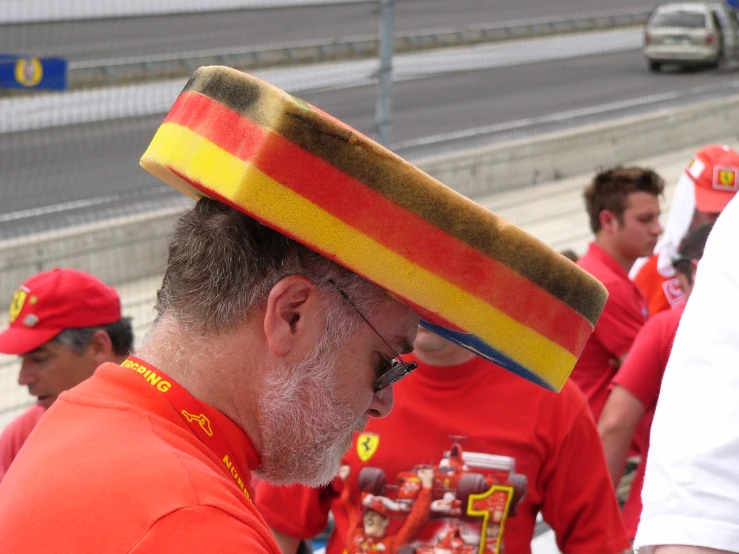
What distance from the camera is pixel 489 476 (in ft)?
9.79

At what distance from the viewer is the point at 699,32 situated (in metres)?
16.2

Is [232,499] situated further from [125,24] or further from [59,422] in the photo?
[125,24]

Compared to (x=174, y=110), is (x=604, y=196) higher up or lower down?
lower down

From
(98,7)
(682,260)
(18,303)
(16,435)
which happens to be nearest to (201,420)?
(16,435)

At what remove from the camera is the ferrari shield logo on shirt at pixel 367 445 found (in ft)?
9.99

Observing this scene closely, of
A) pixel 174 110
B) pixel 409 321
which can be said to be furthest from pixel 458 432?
pixel 174 110

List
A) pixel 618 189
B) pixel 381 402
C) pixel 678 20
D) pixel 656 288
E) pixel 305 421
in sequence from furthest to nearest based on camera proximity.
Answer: pixel 678 20 → pixel 618 189 → pixel 656 288 → pixel 381 402 → pixel 305 421

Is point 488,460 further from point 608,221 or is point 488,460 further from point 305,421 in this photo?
point 608,221

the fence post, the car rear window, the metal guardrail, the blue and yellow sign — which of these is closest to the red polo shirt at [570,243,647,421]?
the fence post

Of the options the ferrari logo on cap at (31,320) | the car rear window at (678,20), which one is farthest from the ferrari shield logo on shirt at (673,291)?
the car rear window at (678,20)

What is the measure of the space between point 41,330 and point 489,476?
1.63m

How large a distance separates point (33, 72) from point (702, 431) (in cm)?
481

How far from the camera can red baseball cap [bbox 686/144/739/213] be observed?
4859mm

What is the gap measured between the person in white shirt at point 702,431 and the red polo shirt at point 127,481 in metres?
0.48
